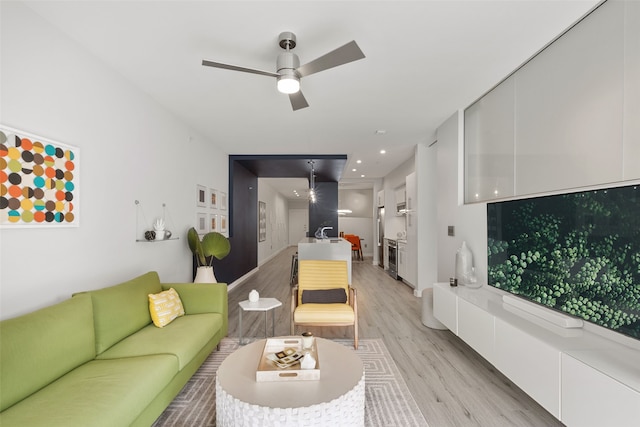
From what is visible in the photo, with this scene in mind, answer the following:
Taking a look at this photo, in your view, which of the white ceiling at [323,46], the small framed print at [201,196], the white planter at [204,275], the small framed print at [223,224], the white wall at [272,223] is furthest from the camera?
→ the white wall at [272,223]

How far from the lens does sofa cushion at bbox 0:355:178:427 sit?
141cm

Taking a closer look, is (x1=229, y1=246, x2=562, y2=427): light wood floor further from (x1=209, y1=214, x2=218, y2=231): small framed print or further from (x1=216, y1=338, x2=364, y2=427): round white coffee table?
(x1=209, y1=214, x2=218, y2=231): small framed print

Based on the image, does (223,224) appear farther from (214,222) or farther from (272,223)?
(272,223)

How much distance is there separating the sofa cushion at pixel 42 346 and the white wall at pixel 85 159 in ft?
1.36

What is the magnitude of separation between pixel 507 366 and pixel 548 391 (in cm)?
40

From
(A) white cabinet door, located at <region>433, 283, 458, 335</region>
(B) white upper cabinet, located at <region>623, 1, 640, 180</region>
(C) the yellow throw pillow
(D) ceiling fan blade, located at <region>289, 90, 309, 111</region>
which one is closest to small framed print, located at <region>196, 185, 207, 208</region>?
(C) the yellow throw pillow

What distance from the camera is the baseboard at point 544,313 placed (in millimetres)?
2084

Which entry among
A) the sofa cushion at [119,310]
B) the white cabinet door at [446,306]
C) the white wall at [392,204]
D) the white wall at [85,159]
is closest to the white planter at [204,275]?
the white wall at [85,159]

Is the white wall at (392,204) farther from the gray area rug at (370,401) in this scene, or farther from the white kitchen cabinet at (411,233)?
the gray area rug at (370,401)

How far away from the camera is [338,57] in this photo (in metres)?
2.05

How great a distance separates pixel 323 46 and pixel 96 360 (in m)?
2.80

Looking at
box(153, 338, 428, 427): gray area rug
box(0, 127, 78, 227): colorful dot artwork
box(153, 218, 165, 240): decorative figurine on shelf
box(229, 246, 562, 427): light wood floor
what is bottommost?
box(229, 246, 562, 427): light wood floor

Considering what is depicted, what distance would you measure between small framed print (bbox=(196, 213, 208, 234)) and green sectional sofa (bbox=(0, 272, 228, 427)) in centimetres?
215

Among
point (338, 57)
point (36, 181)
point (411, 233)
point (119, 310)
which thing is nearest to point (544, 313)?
point (338, 57)
